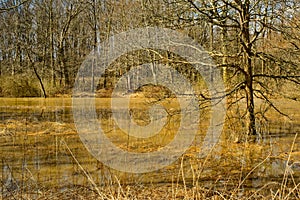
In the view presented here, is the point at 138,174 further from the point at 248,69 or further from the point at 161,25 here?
the point at 161,25

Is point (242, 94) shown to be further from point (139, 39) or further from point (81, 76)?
point (81, 76)

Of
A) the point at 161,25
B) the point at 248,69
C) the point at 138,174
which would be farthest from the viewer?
the point at 161,25

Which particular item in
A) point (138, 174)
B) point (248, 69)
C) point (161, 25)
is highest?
point (161, 25)

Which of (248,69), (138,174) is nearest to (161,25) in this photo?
(248,69)

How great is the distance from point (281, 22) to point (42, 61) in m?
22.0

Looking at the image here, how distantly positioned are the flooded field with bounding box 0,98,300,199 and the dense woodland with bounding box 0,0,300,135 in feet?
4.25

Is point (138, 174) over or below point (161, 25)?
below

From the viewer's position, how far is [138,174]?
5816mm

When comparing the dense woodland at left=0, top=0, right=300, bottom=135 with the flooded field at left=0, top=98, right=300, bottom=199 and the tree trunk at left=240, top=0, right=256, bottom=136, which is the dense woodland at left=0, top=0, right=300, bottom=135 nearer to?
the tree trunk at left=240, top=0, right=256, bottom=136

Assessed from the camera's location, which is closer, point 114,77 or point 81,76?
point 114,77

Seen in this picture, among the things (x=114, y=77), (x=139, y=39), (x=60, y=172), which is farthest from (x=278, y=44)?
(x=114, y=77)

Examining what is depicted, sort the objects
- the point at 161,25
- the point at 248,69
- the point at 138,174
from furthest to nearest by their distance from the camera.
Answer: the point at 161,25 → the point at 248,69 → the point at 138,174

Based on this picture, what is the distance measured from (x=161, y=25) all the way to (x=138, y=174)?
397 cm

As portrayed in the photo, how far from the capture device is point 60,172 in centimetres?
588
